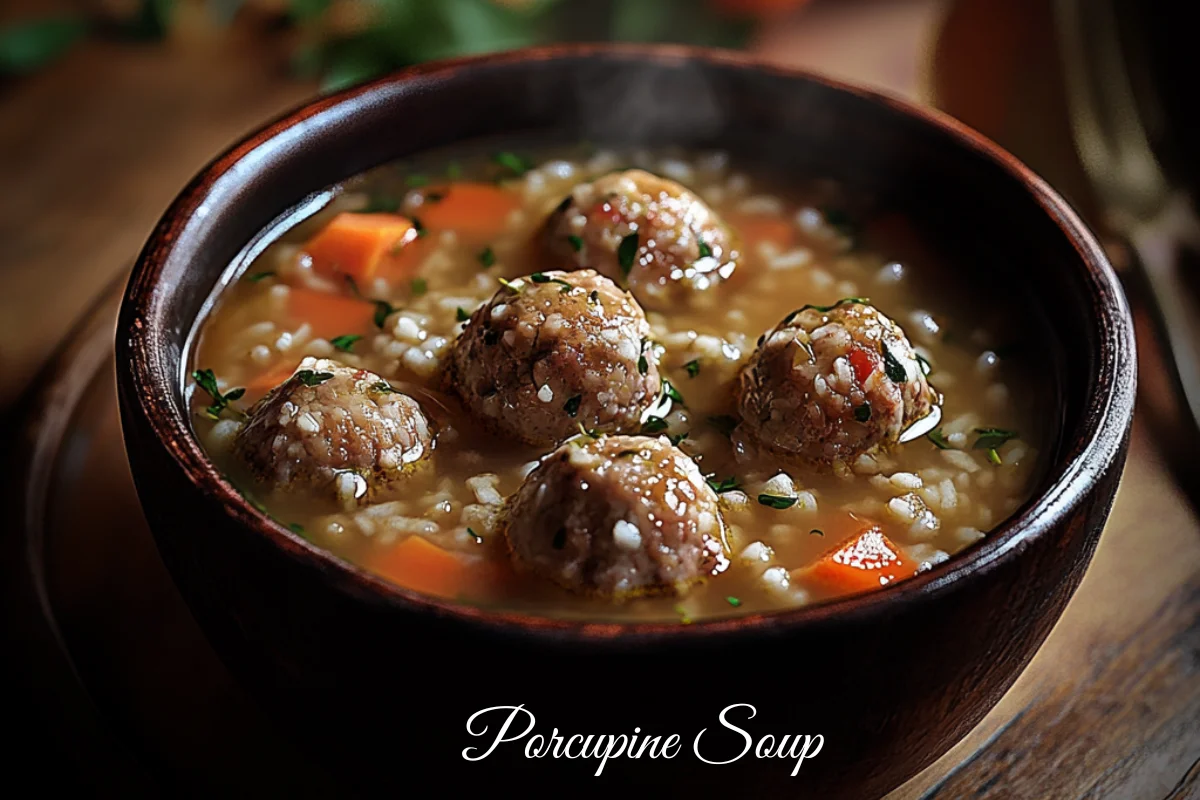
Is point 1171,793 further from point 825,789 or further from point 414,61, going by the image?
point 414,61

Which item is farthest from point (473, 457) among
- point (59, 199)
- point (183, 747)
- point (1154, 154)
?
point (1154, 154)

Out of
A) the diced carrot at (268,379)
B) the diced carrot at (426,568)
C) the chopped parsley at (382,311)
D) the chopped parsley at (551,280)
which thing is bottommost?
the diced carrot at (426,568)

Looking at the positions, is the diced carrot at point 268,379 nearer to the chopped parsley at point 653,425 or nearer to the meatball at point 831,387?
the chopped parsley at point 653,425

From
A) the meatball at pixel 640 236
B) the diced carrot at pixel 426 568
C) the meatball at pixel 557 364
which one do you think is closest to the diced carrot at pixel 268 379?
the meatball at pixel 557 364

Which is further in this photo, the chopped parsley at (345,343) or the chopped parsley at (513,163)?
the chopped parsley at (513,163)

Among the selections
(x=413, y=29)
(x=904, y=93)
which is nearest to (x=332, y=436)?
(x=413, y=29)

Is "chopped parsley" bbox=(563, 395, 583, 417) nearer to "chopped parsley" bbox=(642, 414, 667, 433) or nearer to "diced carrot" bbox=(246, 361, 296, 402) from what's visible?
"chopped parsley" bbox=(642, 414, 667, 433)

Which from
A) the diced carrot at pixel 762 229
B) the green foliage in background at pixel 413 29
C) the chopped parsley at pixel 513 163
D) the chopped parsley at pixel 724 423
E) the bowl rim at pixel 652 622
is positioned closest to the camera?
the bowl rim at pixel 652 622

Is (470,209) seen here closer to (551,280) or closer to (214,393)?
(551,280)
